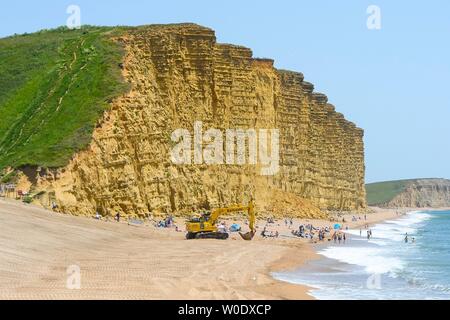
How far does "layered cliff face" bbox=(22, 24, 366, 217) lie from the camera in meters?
50.7

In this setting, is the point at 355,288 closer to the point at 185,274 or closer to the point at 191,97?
the point at 185,274

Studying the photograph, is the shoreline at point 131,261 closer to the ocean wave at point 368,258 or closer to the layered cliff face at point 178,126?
the ocean wave at point 368,258

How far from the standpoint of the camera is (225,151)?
66.9 meters

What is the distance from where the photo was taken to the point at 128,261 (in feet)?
103

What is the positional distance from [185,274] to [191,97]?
123 ft

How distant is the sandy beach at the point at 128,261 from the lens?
906 inches

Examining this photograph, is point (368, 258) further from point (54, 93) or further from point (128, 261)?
point (54, 93)

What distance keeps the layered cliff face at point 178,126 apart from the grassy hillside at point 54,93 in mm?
1309

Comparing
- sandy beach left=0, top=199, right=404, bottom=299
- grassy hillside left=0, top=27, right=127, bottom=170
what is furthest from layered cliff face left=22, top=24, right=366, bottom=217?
sandy beach left=0, top=199, right=404, bottom=299

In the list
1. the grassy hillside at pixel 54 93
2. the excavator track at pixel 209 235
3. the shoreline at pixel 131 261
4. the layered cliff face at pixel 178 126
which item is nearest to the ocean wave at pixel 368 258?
the shoreline at pixel 131 261

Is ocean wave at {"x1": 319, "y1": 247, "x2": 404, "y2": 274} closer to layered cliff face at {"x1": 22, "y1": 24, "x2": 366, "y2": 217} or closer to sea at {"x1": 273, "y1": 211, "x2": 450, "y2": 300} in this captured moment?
sea at {"x1": 273, "y1": 211, "x2": 450, "y2": 300}

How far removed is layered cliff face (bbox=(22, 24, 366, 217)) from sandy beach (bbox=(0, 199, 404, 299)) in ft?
16.8
